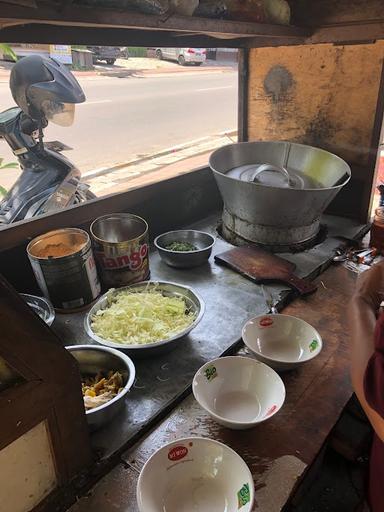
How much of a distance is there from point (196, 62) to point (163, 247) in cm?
1326

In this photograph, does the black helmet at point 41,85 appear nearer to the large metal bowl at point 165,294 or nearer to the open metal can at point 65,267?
the open metal can at point 65,267

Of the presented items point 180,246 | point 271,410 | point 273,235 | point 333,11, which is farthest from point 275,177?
point 271,410

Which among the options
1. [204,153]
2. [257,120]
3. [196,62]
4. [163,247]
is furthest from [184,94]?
[163,247]

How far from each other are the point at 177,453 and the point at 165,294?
0.93 m

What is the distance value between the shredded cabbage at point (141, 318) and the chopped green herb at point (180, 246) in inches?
23.4

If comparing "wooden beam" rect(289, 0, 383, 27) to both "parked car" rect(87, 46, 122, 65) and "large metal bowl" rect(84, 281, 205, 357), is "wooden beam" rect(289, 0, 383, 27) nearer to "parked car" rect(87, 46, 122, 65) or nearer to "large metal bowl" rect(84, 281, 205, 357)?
"parked car" rect(87, 46, 122, 65)

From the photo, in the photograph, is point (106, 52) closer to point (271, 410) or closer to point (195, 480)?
point (271, 410)

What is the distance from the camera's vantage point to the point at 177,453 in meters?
1.22

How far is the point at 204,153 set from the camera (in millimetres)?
8367

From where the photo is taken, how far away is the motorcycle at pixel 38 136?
10.8ft

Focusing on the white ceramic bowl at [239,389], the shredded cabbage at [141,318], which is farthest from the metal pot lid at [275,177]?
the white ceramic bowl at [239,389]

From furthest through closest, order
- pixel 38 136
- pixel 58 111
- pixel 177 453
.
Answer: pixel 38 136 < pixel 58 111 < pixel 177 453

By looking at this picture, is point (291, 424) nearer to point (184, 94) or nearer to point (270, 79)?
point (270, 79)

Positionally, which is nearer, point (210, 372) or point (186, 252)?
point (210, 372)
